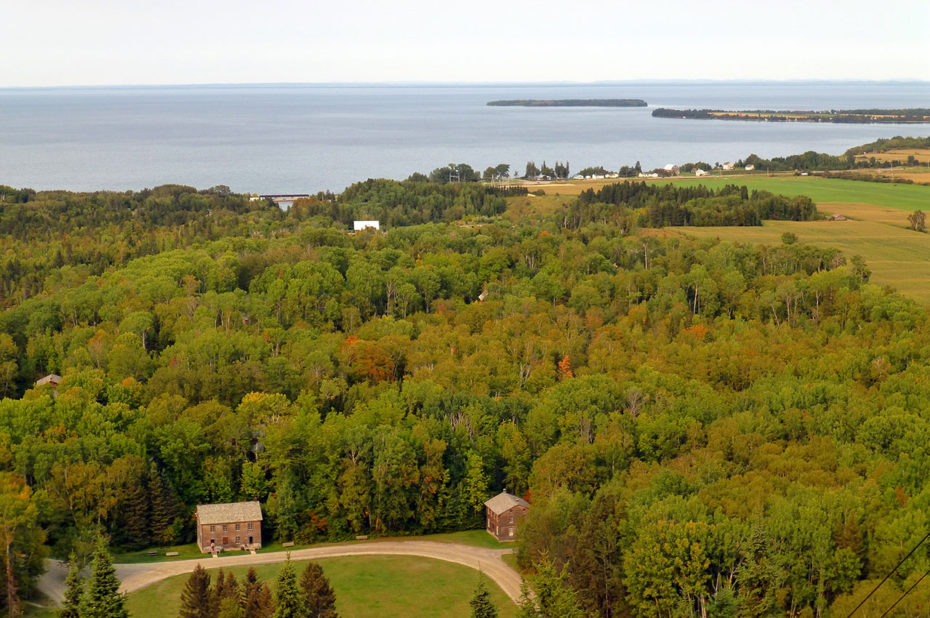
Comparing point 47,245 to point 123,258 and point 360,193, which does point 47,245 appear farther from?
point 360,193

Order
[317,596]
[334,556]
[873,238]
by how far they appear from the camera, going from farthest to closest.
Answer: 1. [873,238]
2. [334,556]
3. [317,596]

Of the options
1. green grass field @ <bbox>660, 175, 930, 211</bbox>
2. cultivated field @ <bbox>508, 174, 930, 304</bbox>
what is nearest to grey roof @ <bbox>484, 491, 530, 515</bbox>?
cultivated field @ <bbox>508, 174, 930, 304</bbox>

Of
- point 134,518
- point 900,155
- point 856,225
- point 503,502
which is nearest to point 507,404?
point 503,502

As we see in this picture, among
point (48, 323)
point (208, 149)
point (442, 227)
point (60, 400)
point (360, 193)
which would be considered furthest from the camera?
point (208, 149)

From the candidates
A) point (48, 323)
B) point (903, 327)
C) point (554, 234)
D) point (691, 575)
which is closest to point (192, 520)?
point (691, 575)

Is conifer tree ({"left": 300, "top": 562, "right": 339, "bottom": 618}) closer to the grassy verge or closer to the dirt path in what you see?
the dirt path

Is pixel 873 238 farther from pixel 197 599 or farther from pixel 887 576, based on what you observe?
pixel 197 599

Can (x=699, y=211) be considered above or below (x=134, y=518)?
above

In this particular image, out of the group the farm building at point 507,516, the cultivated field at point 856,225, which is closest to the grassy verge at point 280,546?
the farm building at point 507,516
